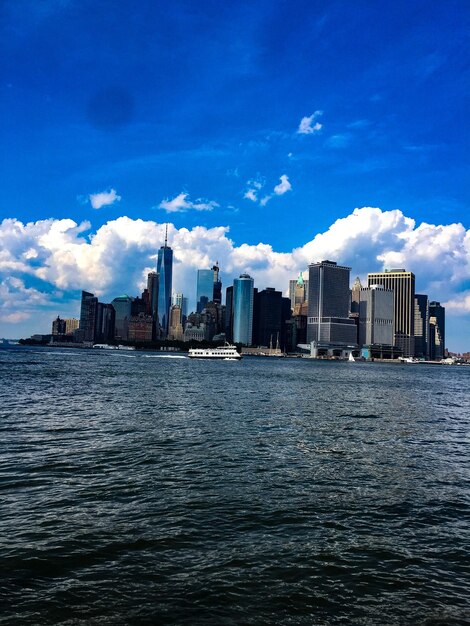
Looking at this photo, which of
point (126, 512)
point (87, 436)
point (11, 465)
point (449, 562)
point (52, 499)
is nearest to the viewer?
point (449, 562)

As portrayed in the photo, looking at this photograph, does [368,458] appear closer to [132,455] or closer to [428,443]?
[428,443]

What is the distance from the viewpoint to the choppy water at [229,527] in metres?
14.1

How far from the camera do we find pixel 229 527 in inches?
782

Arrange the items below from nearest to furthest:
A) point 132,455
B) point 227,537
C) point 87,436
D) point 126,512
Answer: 1. point 227,537
2. point 126,512
3. point 132,455
4. point 87,436

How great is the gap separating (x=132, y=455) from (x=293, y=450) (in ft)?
37.0

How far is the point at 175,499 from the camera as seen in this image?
23.1 metres

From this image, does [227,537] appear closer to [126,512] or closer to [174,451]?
[126,512]

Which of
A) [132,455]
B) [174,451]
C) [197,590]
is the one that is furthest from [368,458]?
[197,590]

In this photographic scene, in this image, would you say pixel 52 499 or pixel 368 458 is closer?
pixel 52 499

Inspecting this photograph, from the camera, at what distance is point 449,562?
57.7 feet

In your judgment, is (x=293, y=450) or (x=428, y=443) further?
(x=428, y=443)

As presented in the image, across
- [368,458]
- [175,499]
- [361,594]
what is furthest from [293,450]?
[361,594]

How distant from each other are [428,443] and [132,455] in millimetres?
24226

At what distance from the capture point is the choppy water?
14.1m
